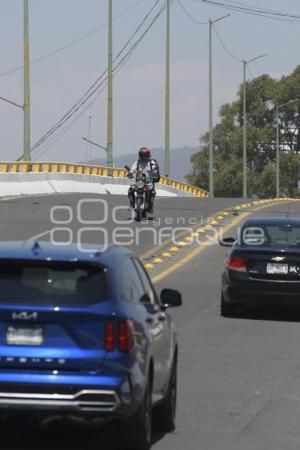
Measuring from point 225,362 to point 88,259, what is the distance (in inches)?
234

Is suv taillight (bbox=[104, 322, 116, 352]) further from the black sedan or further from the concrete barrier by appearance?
the concrete barrier

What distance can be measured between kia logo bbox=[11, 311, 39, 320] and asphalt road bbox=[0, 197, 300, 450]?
1190 mm

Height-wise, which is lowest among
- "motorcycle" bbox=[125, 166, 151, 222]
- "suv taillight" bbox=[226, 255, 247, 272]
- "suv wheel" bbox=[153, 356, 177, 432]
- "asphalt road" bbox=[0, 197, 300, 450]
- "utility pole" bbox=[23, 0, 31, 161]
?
"asphalt road" bbox=[0, 197, 300, 450]

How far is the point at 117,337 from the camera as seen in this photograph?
8633 millimetres

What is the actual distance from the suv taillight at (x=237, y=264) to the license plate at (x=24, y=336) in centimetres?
1030

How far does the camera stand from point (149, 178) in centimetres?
3284

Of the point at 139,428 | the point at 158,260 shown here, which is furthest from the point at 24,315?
the point at 158,260

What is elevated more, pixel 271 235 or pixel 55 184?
pixel 55 184

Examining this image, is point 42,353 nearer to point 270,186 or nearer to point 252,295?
point 252,295

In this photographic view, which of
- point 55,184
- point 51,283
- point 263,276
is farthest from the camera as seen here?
point 55,184

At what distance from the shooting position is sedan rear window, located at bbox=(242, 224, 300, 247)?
62.7 feet

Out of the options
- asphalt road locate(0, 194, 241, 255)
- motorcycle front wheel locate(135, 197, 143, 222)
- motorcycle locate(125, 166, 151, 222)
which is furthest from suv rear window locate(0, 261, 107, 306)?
motorcycle front wheel locate(135, 197, 143, 222)

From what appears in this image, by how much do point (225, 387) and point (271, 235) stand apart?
674 centimetres

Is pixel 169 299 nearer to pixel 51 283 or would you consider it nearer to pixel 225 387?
pixel 51 283
